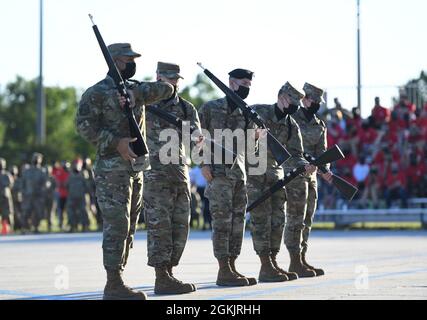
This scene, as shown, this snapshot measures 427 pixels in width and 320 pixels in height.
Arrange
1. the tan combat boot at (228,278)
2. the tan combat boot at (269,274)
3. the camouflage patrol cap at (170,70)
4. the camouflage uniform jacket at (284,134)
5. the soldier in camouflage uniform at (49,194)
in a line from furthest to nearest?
the soldier in camouflage uniform at (49,194)
the camouflage uniform jacket at (284,134)
the tan combat boot at (269,274)
the tan combat boot at (228,278)
the camouflage patrol cap at (170,70)

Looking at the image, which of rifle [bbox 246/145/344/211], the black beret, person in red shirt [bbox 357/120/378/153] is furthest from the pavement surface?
person in red shirt [bbox 357/120/378/153]

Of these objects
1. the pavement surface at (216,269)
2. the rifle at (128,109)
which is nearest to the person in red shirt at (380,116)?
the pavement surface at (216,269)

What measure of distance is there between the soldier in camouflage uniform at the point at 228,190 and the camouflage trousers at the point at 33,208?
1850 cm

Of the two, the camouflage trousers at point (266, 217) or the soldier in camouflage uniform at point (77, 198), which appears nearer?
the camouflage trousers at point (266, 217)

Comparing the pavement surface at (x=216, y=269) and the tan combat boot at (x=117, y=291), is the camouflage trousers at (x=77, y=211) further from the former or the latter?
the tan combat boot at (x=117, y=291)

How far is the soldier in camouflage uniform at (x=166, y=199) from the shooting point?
398 inches

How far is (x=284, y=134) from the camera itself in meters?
12.1

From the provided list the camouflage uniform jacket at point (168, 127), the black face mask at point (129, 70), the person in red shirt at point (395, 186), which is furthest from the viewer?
the person in red shirt at point (395, 186)

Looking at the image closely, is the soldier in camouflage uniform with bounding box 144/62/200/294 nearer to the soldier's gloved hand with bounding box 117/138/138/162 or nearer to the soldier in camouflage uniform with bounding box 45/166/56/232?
the soldier's gloved hand with bounding box 117/138/138/162

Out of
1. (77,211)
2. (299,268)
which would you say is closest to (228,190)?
(299,268)

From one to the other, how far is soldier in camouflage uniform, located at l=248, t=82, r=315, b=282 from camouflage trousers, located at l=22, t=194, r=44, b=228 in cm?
1785

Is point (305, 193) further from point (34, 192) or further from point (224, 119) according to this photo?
point (34, 192)

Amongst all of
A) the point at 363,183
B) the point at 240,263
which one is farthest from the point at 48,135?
the point at 240,263

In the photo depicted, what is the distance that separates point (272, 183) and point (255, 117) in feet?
2.74
